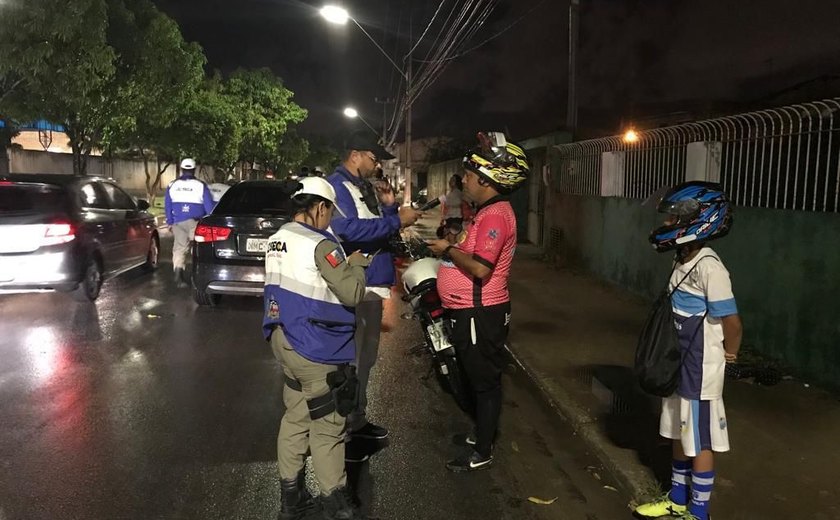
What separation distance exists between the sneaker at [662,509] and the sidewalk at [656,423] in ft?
0.69

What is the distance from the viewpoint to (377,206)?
4.08 metres

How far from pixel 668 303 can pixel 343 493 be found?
1.80 m

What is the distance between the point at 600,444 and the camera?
4.43 metres

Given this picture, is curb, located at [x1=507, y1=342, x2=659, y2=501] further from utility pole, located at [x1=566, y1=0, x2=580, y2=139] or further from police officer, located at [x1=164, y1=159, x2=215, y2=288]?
utility pole, located at [x1=566, y1=0, x2=580, y2=139]

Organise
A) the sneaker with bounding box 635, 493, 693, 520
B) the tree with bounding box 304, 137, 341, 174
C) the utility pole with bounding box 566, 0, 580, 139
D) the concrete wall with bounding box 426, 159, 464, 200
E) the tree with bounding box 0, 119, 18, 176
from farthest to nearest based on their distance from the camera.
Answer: the tree with bounding box 304, 137, 341, 174 → the concrete wall with bounding box 426, 159, 464, 200 → the tree with bounding box 0, 119, 18, 176 → the utility pole with bounding box 566, 0, 580, 139 → the sneaker with bounding box 635, 493, 693, 520

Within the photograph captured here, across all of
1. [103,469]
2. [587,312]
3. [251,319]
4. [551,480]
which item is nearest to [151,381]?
[103,469]

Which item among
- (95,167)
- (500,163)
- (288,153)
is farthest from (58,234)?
(288,153)

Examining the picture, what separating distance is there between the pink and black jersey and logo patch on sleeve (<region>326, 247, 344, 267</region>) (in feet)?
2.83

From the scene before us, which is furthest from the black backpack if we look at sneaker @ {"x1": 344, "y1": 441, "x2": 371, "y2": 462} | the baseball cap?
the baseball cap

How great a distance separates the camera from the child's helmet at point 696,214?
317 centimetres

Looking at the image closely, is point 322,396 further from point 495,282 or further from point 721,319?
point 721,319

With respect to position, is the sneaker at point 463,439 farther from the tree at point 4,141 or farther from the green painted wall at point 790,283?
the tree at point 4,141

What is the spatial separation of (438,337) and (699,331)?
1.81m

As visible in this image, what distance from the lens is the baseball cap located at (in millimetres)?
4223
